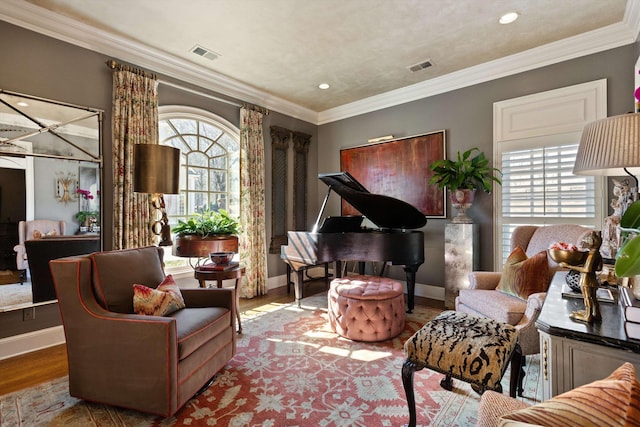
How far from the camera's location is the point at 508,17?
9.34 feet

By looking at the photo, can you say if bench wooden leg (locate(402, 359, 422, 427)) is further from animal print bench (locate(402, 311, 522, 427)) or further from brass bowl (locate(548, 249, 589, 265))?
brass bowl (locate(548, 249, 589, 265))

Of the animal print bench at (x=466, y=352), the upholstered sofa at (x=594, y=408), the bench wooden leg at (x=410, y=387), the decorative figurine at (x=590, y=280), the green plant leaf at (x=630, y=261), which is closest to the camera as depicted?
the upholstered sofa at (x=594, y=408)

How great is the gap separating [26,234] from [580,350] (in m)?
3.90

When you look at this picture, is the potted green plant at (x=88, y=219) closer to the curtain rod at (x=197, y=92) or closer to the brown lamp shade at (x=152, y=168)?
the brown lamp shade at (x=152, y=168)

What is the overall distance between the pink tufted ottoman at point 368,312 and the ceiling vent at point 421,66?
2731 mm

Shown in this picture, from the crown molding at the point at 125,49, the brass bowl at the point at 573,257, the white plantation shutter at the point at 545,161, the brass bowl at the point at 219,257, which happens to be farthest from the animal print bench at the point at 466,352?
the crown molding at the point at 125,49

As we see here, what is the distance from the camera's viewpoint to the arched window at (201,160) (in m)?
3.93

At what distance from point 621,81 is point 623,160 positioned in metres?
2.86

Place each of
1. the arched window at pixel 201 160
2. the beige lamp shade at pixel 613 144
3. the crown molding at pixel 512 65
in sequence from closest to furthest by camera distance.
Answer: the beige lamp shade at pixel 613 144
the crown molding at pixel 512 65
the arched window at pixel 201 160

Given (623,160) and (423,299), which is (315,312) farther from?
(623,160)

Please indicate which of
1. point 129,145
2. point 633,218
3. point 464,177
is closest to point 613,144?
point 633,218

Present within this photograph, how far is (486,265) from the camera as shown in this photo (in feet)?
12.6

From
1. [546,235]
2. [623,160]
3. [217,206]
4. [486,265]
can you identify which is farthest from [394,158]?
[623,160]

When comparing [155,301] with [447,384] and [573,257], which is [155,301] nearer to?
[447,384]
